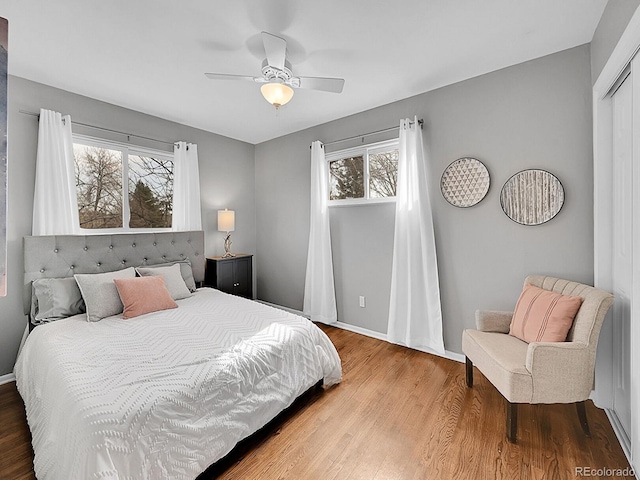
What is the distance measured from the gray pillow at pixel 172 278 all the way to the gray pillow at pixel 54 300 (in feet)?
1.68

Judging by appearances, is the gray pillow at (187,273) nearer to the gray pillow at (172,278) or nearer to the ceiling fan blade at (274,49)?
the gray pillow at (172,278)

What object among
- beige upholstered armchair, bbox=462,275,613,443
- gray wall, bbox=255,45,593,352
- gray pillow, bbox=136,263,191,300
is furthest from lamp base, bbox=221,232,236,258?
beige upholstered armchair, bbox=462,275,613,443

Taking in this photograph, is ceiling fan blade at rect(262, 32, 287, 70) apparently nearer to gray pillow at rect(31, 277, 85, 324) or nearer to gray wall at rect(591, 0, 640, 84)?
gray wall at rect(591, 0, 640, 84)

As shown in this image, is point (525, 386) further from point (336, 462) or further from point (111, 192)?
point (111, 192)

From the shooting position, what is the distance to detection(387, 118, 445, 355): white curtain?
271 cm

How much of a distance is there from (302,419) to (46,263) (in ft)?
8.09

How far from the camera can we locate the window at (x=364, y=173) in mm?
3102

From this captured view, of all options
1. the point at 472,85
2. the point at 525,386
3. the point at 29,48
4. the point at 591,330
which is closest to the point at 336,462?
the point at 525,386

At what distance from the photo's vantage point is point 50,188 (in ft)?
8.07

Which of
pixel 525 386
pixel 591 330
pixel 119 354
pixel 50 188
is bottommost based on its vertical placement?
pixel 525 386

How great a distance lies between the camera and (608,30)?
5.40 ft

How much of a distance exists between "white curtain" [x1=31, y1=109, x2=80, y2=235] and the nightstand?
4.59 feet

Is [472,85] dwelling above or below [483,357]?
above

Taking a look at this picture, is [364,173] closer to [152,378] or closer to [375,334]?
[375,334]
